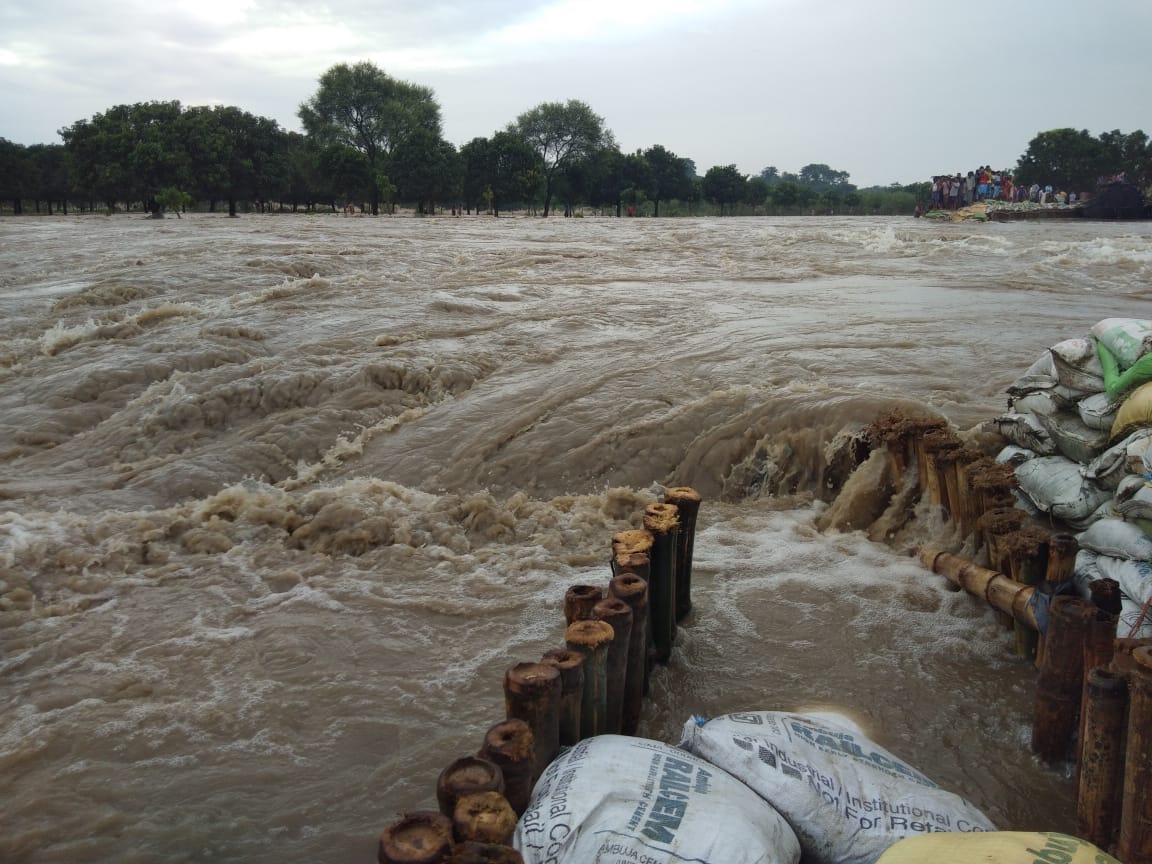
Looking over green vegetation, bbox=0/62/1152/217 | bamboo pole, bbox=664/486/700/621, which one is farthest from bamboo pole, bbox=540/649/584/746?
green vegetation, bbox=0/62/1152/217

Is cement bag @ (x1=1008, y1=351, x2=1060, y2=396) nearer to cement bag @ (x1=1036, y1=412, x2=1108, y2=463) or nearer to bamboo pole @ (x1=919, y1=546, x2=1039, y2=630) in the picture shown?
cement bag @ (x1=1036, y1=412, x2=1108, y2=463)

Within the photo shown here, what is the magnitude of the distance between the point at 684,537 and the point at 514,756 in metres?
1.96

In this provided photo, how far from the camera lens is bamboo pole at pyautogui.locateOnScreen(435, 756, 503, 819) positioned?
1891 mm

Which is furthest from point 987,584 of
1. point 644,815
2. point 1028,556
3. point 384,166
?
point 384,166

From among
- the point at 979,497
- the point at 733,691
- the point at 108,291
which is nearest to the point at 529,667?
the point at 733,691

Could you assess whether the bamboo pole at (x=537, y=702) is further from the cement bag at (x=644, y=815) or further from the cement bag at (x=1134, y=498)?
the cement bag at (x=1134, y=498)

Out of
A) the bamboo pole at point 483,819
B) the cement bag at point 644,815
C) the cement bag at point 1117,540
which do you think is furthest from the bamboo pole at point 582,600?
the cement bag at point 1117,540

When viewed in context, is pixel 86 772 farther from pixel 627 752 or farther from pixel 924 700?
pixel 924 700

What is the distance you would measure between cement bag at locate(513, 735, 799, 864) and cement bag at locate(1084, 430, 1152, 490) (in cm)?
241

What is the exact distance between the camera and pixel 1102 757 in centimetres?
233

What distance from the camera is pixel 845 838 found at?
2.25 m

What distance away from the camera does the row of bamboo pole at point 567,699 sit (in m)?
1.73

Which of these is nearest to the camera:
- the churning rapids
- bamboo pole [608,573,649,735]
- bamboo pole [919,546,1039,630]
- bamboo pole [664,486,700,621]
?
bamboo pole [608,573,649,735]

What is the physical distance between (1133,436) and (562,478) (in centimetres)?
364
